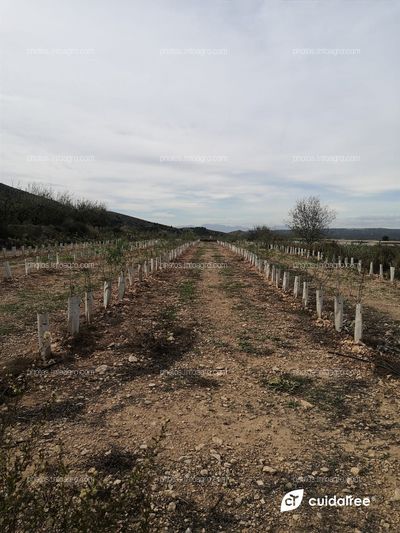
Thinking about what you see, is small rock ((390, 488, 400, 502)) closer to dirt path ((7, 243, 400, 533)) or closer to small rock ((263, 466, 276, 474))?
dirt path ((7, 243, 400, 533))

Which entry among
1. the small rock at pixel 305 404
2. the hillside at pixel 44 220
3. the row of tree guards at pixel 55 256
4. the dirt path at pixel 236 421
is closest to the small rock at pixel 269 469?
the dirt path at pixel 236 421

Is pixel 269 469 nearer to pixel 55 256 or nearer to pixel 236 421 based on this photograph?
pixel 236 421

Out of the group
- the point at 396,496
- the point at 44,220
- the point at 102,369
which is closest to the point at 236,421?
the point at 396,496

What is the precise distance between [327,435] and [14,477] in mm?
2862

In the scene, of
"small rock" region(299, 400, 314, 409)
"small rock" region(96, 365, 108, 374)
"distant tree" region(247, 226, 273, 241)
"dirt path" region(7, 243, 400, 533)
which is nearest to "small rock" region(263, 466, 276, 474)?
"dirt path" region(7, 243, 400, 533)

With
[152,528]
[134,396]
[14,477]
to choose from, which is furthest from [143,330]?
[14,477]

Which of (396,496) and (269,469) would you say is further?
(269,469)

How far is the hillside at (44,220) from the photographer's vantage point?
30.5 m

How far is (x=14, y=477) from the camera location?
6.45 feet

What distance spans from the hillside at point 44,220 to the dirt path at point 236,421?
22.2 meters

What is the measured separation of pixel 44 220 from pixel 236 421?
40.1 m

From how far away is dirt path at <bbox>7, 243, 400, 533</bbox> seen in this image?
284 centimetres

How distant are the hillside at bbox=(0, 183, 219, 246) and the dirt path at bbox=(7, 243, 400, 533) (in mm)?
22184

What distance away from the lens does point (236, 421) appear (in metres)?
4.04
